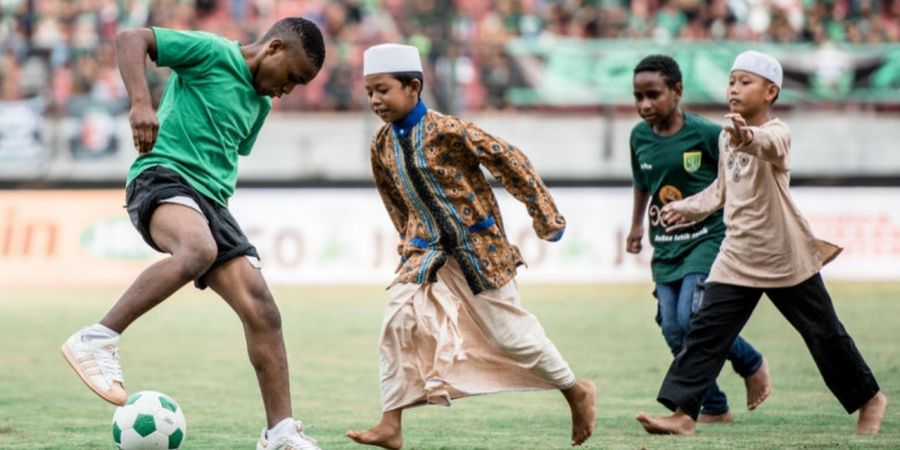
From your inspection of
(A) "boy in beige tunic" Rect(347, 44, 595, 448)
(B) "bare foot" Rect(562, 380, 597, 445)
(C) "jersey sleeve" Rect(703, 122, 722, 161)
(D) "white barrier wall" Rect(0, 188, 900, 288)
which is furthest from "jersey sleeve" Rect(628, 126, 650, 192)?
(D) "white barrier wall" Rect(0, 188, 900, 288)

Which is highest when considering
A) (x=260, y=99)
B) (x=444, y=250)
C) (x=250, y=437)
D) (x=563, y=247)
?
(x=260, y=99)

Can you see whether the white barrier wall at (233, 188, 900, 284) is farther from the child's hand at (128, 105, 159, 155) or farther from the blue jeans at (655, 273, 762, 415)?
the child's hand at (128, 105, 159, 155)

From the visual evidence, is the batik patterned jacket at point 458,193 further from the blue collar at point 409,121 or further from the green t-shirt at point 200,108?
the green t-shirt at point 200,108

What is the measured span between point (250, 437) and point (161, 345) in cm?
515

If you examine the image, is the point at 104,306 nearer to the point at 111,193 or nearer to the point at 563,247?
the point at 111,193

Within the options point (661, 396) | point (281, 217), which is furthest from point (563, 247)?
point (661, 396)

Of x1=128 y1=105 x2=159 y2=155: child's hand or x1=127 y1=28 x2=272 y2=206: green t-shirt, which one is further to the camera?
x1=127 y1=28 x2=272 y2=206: green t-shirt

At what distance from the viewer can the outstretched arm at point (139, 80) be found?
6008 millimetres

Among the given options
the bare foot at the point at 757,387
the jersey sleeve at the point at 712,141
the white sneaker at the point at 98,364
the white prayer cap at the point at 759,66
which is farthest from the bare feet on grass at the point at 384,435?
the jersey sleeve at the point at 712,141

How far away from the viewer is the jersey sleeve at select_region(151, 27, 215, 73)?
21.0 feet

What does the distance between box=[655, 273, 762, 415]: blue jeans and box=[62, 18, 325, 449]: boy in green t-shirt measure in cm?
251

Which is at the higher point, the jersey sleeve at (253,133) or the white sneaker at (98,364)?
the jersey sleeve at (253,133)

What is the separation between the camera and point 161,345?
12.4 metres

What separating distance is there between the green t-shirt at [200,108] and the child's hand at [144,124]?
0.38m
